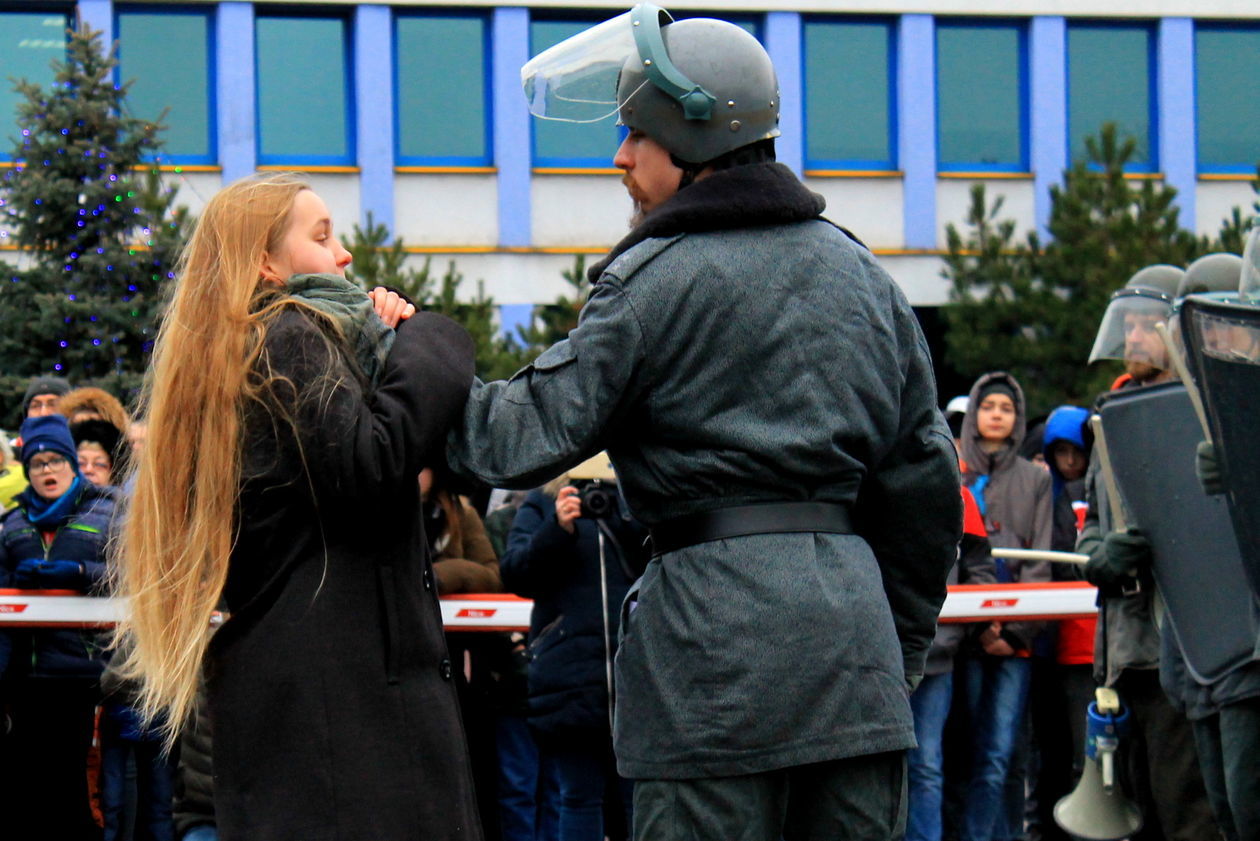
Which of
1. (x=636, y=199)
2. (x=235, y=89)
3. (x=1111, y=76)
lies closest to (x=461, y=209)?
(x=235, y=89)

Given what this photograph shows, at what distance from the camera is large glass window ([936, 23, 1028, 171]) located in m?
23.7

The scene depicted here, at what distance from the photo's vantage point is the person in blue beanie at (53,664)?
Result: 7.38 metres

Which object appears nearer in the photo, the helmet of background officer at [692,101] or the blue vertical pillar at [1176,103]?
the helmet of background officer at [692,101]

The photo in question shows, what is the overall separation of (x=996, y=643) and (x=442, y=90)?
1618 cm

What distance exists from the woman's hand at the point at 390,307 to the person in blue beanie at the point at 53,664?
13.7 ft

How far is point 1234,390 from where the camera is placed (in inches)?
178

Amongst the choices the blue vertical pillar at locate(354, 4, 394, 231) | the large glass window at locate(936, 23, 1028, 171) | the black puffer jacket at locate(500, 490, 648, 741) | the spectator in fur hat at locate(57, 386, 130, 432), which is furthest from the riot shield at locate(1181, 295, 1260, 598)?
the large glass window at locate(936, 23, 1028, 171)

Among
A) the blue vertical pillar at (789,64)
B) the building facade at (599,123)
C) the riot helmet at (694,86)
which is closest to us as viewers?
the riot helmet at (694,86)

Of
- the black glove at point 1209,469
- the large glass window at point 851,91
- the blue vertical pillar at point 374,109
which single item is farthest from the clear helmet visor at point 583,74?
the large glass window at point 851,91

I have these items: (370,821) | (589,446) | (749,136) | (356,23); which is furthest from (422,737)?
(356,23)

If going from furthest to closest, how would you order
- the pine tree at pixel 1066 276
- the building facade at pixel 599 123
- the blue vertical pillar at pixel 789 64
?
the blue vertical pillar at pixel 789 64, the building facade at pixel 599 123, the pine tree at pixel 1066 276

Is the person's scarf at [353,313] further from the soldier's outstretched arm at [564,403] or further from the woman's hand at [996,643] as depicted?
the woman's hand at [996,643]

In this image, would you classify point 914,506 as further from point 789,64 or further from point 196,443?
point 789,64

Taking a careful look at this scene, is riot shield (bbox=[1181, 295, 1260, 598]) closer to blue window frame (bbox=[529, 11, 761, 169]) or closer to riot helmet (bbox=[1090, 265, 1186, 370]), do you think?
riot helmet (bbox=[1090, 265, 1186, 370])
